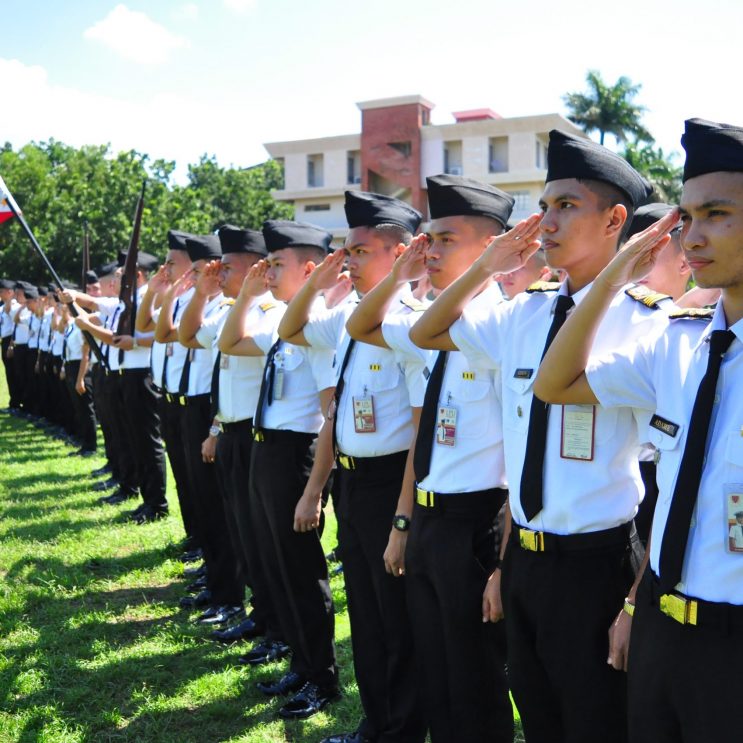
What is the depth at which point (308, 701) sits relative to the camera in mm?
4641

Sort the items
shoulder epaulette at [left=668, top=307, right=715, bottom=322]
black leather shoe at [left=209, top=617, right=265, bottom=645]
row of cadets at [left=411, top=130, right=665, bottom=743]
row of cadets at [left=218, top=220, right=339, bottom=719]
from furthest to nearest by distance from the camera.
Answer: black leather shoe at [left=209, top=617, right=265, bottom=645] < row of cadets at [left=218, top=220, right=339, bottom=719] < row of cadets at [left=411, top=130, right=665, bottom=743] < shoulder epaulette at [left=668, top=307, right=715, bottom=322]

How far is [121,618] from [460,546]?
3.80 meters

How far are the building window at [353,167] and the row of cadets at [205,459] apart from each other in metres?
44.7

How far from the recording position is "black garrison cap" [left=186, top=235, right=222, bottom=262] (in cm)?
689

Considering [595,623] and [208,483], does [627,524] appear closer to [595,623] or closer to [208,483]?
[595,623]

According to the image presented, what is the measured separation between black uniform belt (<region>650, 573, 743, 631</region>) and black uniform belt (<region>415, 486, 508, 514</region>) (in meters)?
1.17

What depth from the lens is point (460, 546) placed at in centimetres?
332

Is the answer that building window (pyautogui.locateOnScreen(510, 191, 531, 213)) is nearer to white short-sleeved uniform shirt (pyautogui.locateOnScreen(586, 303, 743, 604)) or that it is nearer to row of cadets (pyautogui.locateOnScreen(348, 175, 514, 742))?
row of cadets (pyautogui.locateOnScreen(348, 175, 514, 742))

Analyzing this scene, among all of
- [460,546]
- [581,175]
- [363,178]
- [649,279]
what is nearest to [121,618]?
[460,546]

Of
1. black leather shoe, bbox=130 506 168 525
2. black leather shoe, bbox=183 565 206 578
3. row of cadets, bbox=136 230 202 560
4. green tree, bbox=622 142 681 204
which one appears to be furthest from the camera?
green tree, bbox=622 142 681 204

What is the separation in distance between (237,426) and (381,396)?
5.90 ft

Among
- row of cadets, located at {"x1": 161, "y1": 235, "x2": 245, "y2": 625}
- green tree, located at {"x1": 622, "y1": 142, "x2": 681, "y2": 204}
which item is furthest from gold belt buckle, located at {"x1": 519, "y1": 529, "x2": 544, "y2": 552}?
green tree, located at {"x1": 622, "y1": 142, "x2": 681, "y2": 204}

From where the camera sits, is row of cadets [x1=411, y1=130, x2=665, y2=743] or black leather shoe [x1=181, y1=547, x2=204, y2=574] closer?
row of cadets [x1=411, y1=130, x2=665, y2=743]

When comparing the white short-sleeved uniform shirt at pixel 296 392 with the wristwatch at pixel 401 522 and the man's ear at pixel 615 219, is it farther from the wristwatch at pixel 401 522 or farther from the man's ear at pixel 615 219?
the man's ear at pixel 615 219
